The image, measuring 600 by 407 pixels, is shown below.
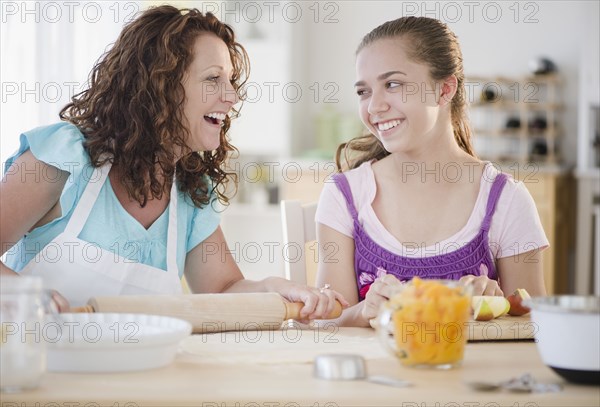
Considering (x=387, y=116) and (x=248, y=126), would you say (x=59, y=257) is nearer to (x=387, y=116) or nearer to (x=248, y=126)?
(x=387, y=116)

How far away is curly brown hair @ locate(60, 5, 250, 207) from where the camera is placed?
1.73 metres

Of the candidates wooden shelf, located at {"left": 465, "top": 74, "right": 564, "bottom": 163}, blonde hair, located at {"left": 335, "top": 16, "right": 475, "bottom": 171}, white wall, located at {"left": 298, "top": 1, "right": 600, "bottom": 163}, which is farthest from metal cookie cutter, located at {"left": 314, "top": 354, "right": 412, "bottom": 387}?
white wall, located at {"left": 298, "top": 1, "right": 600, "bottom": 163}

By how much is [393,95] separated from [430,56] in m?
0.14

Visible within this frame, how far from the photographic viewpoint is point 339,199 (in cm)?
193

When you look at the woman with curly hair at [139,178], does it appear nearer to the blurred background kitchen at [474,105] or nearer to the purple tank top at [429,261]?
the purple tank top at [429,261]

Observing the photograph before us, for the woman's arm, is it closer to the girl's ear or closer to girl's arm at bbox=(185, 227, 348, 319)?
girl's arm at bbox=(185, 227, 348, 319)

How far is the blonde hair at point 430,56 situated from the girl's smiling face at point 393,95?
2 centimetres

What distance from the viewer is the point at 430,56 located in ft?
6.24

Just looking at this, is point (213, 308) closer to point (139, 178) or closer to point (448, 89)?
point (139, 178)

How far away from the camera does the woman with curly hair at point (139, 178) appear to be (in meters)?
1.59

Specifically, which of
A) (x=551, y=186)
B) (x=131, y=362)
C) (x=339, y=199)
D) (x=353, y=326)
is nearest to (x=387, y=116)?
(x=339, y=199)

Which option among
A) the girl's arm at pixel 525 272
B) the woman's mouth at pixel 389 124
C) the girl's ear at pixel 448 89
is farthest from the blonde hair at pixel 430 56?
the girl's arm at pixel 525 272

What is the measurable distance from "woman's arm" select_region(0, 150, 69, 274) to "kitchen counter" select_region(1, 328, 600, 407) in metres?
0.49

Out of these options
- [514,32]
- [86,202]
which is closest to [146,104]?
[86,202]
